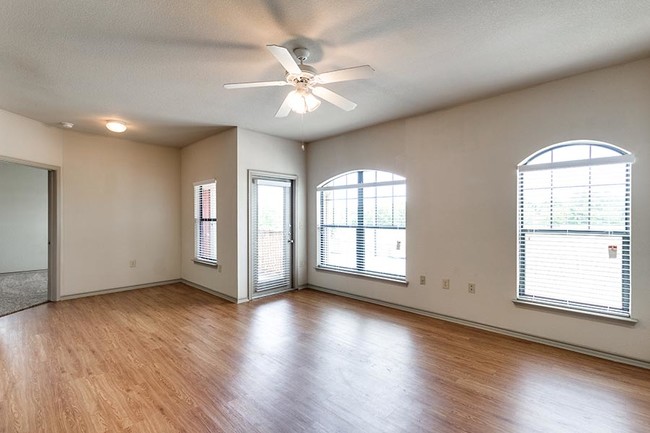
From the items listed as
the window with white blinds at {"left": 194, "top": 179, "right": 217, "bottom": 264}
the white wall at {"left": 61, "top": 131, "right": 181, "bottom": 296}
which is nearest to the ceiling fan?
the window with white blinds at {"left": 194, "top": 179, "right": 217, "bottom": 264}

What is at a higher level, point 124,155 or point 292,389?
point 124,155

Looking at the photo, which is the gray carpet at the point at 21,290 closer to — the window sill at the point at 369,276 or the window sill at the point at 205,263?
the window sill at the point at 205,263

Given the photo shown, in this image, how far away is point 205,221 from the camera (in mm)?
5711

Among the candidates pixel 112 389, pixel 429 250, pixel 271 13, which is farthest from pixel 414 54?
pixel 112 389

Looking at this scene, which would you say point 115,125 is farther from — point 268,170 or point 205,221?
point 268,170

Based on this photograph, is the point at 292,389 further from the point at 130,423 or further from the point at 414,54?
the point at 414,54

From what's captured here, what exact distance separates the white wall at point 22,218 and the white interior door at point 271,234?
521 cm

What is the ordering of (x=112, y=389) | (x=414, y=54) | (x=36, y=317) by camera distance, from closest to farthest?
(x=112, y=389) < (x=414, y=54) < (x=36, y=317)

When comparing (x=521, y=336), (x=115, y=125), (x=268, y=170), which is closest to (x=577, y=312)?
(x=521, y=336)

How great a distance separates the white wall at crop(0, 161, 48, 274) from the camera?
6.75 m

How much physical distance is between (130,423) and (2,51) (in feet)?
9.84

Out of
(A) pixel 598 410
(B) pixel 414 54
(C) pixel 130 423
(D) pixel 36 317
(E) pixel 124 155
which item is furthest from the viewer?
(E) pixel 124 155

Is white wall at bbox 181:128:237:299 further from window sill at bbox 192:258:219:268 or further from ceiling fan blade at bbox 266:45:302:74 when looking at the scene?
ceiling fan blade at bbox 266:45:302:74

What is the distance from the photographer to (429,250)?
4.11 metres
